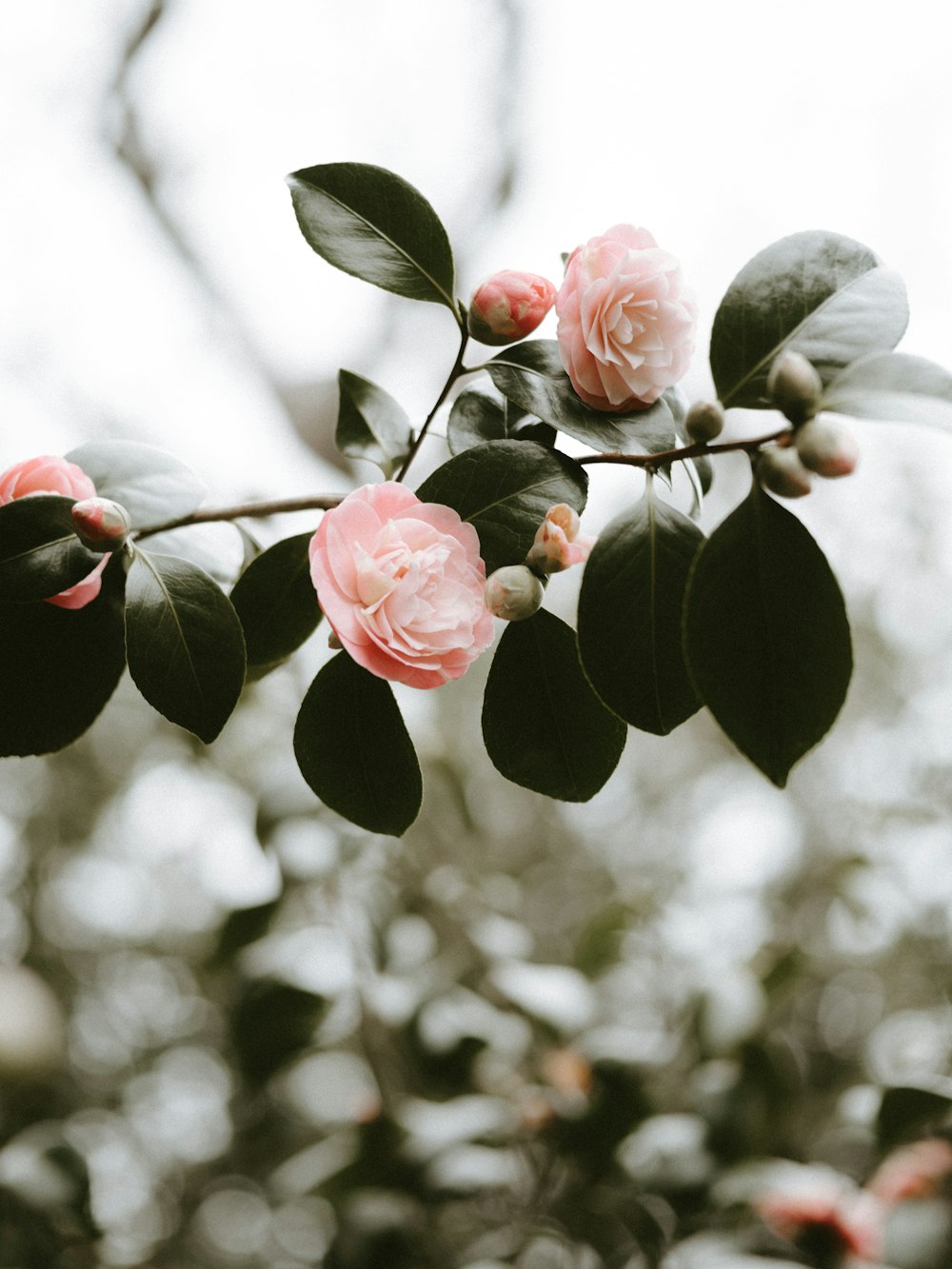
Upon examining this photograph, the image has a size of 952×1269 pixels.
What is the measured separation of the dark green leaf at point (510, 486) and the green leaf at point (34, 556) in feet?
0.60

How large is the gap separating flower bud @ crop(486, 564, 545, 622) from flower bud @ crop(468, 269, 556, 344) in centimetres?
13

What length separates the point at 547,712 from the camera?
50 centimetres

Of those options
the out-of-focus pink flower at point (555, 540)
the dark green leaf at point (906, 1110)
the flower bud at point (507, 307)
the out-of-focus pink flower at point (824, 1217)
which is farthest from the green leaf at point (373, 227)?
the out-of-focus pink flower at point (824, 1217)

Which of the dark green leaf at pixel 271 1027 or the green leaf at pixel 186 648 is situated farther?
the dark green leaf at pixel 271 1027

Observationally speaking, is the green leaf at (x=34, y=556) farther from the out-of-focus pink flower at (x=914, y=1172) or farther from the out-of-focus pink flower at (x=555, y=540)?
the out-of-focus pink flower at (x=914, y=1172)

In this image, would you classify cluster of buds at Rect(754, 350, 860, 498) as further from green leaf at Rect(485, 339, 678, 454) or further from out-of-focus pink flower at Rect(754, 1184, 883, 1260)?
out-of-focus pink flower at Rect(754, 1184, 883, 1260)

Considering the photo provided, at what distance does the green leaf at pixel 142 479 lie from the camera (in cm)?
53

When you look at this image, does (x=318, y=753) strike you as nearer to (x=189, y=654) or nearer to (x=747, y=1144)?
(x=189, y=654)

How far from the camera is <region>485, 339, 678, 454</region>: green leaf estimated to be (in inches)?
18.2

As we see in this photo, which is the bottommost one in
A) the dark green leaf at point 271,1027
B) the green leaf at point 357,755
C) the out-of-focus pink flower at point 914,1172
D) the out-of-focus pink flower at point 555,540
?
the out-of-focus pink flower at point 914,1172

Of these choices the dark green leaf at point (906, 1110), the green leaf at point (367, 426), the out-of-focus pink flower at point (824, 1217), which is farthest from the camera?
the out-of-focus pink flower at point (824, 1217)

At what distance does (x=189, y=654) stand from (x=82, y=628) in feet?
0.29

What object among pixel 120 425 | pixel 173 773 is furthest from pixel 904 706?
pixel 120 425

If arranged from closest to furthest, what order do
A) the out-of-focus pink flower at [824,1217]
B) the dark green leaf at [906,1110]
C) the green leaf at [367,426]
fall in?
the green leaf at [367,426] → the dark green leaf at [906,1110] → the out-of-focus pink flower at [824,1217]
